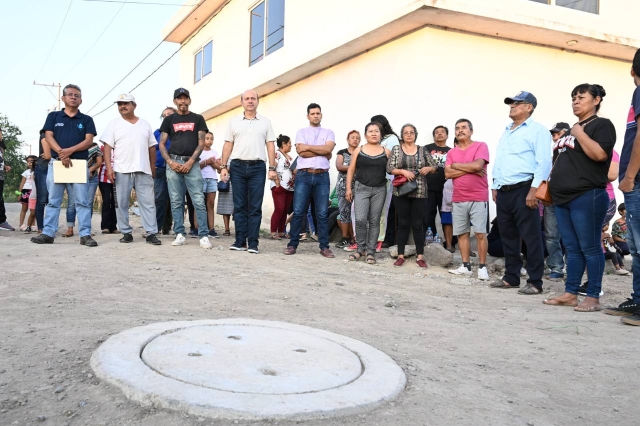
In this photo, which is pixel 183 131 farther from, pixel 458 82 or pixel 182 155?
pixel 458 82

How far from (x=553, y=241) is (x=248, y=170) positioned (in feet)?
12.2

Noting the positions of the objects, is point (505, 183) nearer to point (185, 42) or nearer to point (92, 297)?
point (92, 297)

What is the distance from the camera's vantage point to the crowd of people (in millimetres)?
4504

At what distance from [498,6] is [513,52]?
0.92 m

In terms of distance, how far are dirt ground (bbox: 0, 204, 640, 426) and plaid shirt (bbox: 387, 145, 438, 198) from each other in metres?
0.94

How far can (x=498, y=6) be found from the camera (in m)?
8.18

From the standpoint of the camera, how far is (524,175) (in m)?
5.15

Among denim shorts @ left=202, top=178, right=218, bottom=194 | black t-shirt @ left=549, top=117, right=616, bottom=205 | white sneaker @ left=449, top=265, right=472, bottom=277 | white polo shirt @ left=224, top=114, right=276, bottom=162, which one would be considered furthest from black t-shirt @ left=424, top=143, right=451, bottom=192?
denim shorts @ left=202, top=178, right=218, bottom=194

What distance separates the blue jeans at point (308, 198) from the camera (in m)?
6.63

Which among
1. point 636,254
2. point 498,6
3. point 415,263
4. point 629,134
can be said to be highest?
point 498,6

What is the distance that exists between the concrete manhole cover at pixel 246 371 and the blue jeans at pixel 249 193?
138 inches

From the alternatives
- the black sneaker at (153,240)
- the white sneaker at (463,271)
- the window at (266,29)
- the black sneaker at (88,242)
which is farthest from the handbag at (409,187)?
A: the window at (266,29)

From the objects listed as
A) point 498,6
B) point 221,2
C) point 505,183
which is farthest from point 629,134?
point 221,2

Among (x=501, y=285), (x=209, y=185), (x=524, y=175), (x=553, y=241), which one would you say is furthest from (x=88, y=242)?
(x=553, y=241)
